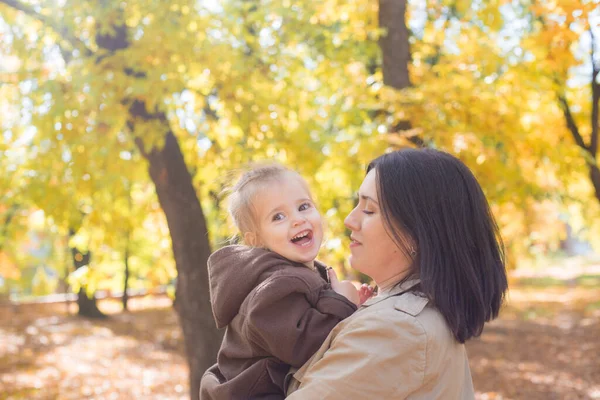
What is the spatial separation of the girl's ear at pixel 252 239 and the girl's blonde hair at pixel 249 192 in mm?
14

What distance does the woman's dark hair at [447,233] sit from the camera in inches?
63.7

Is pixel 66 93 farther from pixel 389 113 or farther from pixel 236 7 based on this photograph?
pixel 236 7

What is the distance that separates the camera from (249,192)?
7.41 feet

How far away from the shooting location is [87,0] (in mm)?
4742

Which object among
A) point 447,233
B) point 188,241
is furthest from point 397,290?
point 188,241

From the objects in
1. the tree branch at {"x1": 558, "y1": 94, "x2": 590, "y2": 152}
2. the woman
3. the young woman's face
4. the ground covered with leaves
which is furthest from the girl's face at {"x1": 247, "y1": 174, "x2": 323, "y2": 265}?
the ground covered with leaves

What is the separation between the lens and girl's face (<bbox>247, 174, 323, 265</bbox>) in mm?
2133

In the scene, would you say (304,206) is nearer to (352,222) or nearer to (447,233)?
(352,222)

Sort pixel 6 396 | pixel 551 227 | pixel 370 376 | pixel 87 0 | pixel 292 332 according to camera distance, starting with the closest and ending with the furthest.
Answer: pixel 370 376
pixel 292 332
pixel 87 0
pixel 6 396
pixel 551 227

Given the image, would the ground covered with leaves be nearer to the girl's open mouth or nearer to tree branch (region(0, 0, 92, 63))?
tree branch (region(0, 0, 92, 63))

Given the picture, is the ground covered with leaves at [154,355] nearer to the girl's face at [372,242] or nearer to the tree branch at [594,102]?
the tree branch at [594,102]

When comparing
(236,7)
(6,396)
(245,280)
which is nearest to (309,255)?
(245,280)

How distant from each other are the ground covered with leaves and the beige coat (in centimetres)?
770

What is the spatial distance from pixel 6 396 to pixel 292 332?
8.94m
